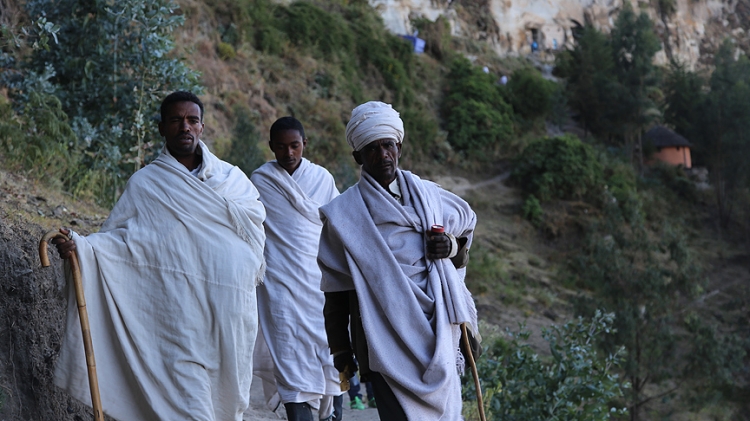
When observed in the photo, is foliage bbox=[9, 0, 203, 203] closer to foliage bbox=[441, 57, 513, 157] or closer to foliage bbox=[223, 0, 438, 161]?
foliage bbox=[223, 0, 438, 161]

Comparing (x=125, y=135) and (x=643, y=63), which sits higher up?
(x=643, y=63)

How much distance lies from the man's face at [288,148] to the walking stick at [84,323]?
2326 millimetres

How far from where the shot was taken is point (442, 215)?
159 inches

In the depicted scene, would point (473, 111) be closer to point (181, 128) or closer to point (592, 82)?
point (592, 82)

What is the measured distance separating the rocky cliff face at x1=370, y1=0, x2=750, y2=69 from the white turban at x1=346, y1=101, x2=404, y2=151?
110 feet

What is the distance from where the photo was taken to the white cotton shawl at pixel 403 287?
146 inches

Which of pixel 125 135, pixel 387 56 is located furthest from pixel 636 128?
pixel 125 135

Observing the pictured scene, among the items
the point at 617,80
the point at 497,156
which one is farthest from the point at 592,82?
the point at 497,156

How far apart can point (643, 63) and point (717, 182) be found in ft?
19.7

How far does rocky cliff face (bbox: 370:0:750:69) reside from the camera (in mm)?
39831

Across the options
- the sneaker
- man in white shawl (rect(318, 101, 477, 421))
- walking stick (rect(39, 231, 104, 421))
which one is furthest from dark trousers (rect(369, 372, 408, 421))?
the sneaker

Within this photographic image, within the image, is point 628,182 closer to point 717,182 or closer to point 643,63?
point 717,182

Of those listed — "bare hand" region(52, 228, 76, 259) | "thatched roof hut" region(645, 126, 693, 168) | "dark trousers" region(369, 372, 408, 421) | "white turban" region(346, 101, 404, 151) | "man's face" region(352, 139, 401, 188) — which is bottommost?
"dark trousers" region(369, 372, 408, 421)

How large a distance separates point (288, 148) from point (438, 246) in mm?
2444
